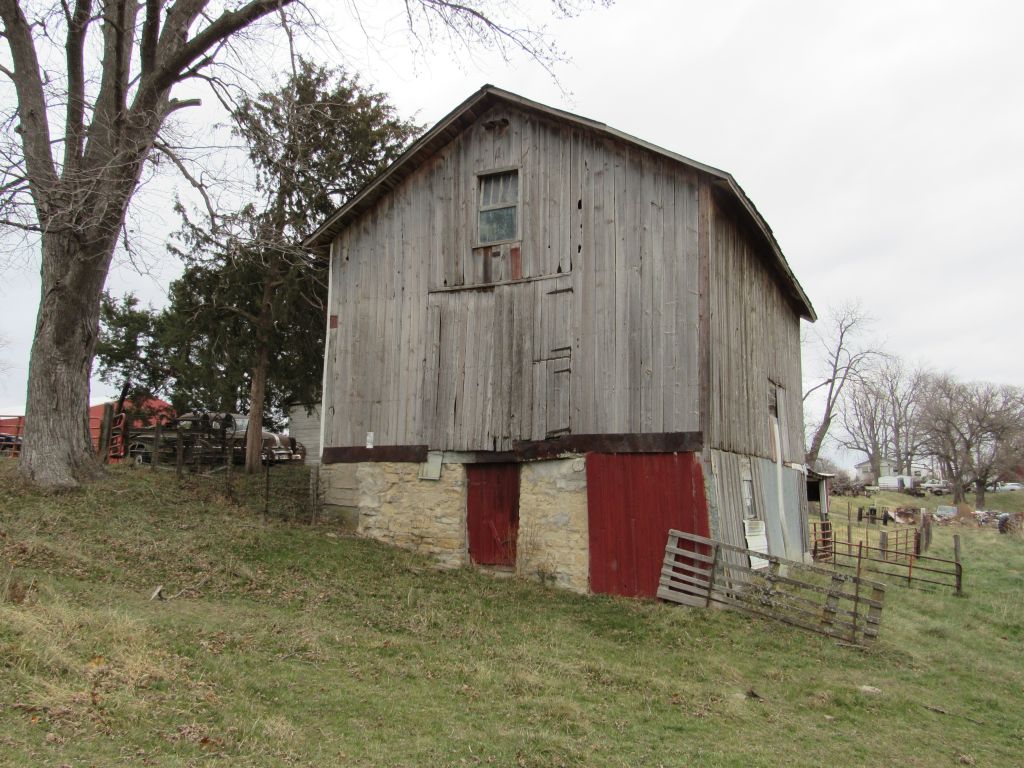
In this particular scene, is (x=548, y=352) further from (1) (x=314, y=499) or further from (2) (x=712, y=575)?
(1) (x=314, y=499)

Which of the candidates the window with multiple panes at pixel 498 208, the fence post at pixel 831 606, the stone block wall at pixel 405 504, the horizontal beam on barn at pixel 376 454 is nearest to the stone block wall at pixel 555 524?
the stone block wall at pixel 405 504

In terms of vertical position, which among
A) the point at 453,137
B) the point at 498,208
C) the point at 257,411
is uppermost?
the point at 453,137

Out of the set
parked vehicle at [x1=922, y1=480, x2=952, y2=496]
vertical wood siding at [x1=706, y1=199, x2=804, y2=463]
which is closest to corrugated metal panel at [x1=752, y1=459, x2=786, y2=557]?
vertical wood siding at [x1=706, y1=199, x2=804, y2=463]

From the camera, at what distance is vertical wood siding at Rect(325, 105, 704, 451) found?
12258mm

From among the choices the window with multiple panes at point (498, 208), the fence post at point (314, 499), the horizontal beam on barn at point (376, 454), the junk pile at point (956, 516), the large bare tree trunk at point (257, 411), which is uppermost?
the window with multiple panes at point (498, 208)

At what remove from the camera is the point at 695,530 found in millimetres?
11461

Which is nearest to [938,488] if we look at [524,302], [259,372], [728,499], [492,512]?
[259,372]

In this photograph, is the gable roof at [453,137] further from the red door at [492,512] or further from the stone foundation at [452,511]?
the red door at [492,512]

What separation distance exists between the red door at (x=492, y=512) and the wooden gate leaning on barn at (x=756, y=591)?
313cm

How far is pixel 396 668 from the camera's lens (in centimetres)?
795

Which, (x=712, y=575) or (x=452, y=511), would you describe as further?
(x=452, y=511)

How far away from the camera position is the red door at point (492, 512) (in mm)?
13602

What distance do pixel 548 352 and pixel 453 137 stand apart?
4671 mm

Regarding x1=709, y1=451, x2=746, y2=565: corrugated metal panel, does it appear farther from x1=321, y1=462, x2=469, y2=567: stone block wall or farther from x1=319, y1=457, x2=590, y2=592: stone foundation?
x1=321, y1=462, x2=469, y2=567: stone block wall
